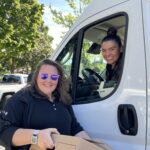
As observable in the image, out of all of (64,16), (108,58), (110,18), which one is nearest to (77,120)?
(108,58)

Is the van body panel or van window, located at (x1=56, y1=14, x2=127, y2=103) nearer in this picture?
the van body panel

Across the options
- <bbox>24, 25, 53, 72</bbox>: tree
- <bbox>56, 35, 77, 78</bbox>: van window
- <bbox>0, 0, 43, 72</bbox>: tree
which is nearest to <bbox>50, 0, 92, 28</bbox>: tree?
<bbox>56, 35, 77, 78</bbox>: van window

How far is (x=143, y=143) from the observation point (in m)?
2.55

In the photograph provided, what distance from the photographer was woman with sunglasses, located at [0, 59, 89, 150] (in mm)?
2939

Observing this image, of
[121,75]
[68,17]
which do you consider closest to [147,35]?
[121,75]

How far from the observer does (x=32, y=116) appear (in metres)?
3.00

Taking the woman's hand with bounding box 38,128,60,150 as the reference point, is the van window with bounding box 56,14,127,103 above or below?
above

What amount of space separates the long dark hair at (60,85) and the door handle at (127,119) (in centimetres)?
61

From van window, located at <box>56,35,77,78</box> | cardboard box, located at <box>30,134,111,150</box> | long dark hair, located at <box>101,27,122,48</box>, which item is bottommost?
cardboard box, located at <box>30,134,111,150</box>

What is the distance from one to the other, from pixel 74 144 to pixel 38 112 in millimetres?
581

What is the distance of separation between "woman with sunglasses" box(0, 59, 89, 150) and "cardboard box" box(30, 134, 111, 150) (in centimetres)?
21

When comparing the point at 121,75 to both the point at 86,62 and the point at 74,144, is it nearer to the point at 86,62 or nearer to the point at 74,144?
the point at 74,144

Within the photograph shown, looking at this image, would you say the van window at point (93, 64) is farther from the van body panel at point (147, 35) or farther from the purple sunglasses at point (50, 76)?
the van body panel at point (147, 35)

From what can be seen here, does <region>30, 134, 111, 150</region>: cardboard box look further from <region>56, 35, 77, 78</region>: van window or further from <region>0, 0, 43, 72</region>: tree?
<region>0, 0, 43, 72</region>: tree
